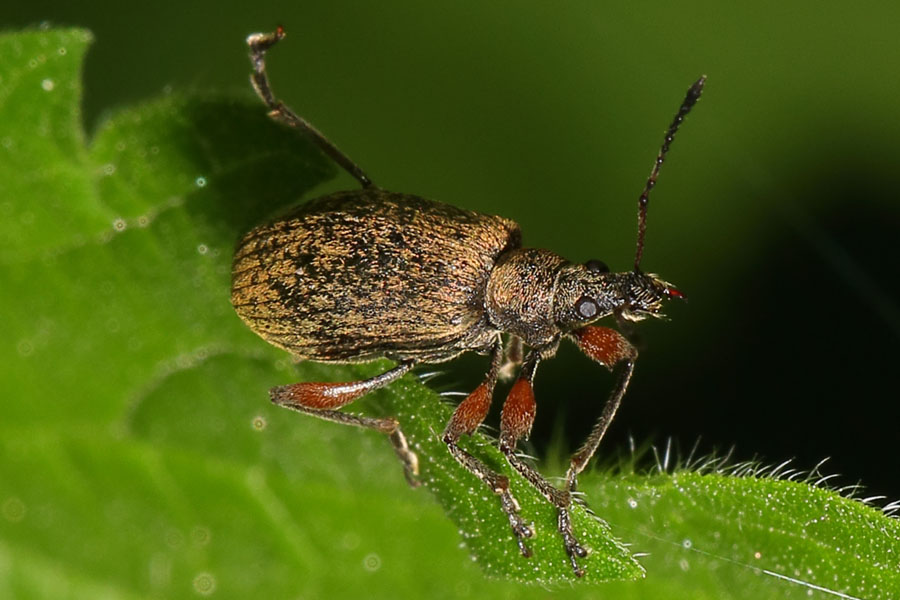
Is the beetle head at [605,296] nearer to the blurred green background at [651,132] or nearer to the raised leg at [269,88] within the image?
the blurred green background at [651,132]

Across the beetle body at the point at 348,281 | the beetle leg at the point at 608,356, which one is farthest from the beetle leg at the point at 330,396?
the beetle leg at the point at 608,356

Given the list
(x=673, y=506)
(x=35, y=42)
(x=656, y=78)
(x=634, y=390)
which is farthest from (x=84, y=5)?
(x=673, y=506)

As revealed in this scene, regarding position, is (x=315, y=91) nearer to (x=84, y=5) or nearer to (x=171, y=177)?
(x=84, y=5)

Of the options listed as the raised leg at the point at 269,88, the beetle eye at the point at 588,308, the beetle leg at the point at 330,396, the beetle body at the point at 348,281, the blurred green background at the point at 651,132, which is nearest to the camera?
the beetle leg at the point at 330,396

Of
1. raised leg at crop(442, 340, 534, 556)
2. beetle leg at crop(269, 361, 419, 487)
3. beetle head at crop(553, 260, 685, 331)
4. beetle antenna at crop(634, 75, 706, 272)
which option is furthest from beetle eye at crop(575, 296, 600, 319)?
beetle leg at crop(269, 361, 419, 487)

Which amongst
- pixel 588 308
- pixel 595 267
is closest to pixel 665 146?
pixel 595 267

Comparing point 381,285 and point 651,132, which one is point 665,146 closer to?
point 381,285

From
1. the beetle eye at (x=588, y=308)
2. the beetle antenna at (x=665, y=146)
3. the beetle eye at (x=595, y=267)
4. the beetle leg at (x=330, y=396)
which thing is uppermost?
the beetle antenna at (x=665, y=146)
